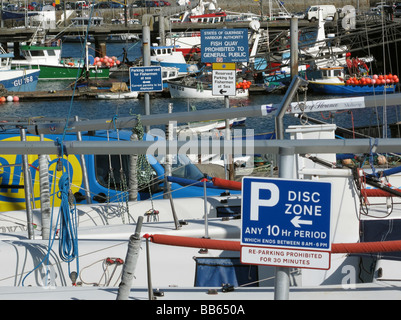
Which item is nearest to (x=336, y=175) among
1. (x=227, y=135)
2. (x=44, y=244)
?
(x=44, y=244)

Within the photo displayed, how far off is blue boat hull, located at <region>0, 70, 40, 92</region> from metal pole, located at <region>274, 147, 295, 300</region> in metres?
43.3

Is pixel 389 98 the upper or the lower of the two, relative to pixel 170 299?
upper

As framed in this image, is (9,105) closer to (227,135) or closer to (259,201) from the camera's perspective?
(227,135)

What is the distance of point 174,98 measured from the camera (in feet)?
144

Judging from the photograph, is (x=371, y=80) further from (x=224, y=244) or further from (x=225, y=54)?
(x=224, y=244)

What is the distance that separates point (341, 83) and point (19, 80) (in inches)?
742

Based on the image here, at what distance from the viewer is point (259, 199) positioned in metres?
4.52

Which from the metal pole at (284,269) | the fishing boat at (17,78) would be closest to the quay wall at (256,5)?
the fishing boat at (17,78)

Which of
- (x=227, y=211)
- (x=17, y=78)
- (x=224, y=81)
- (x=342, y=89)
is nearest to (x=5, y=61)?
(x=17, y=78)

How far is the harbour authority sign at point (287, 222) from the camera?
14.6 feet

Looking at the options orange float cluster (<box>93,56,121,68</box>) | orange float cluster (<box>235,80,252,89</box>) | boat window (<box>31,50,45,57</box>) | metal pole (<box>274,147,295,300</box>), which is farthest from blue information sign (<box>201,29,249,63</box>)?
boat window (<box>31,50,45,57</box>)

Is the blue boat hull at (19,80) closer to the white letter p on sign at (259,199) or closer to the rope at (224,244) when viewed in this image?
the rope at (224,244)

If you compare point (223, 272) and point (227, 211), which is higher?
point (227, 211)
